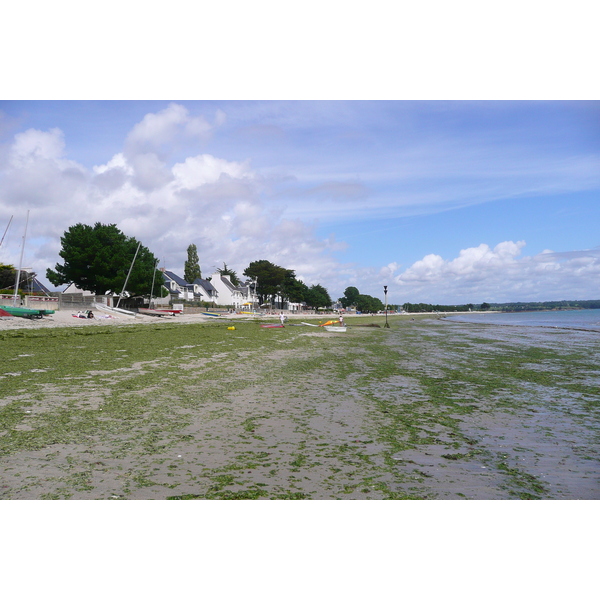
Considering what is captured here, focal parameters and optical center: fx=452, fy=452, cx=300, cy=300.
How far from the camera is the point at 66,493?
15.1 feet

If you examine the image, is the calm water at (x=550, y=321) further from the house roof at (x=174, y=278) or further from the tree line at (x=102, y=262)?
the house roof at (x=174, y=278)

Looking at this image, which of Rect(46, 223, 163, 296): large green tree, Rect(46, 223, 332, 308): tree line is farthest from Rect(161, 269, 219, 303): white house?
Rect(46, 223, 163, 296): large green tree

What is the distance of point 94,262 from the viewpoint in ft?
197

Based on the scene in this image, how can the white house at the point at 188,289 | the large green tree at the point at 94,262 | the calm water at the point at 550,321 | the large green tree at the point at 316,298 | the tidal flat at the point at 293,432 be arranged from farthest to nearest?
the large green tree at the point at 316,298 < the white house at the point at 188,289 < the large green tree at the point at 94,262 < the calm water at the point at 550,321 < the tidal flat at the point at 293,432

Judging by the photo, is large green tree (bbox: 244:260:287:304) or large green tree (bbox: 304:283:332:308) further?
large green tree (bbox: 304:283:332:308)

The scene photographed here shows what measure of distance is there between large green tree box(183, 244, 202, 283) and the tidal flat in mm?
106159

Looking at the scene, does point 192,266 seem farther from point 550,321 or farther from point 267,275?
point 550,321

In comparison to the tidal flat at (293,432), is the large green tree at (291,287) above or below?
above

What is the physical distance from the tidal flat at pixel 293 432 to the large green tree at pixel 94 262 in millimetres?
49915

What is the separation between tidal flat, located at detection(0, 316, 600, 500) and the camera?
4.93 meters

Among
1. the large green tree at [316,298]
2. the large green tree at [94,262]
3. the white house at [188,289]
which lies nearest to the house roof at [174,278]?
the white house at [188,289]

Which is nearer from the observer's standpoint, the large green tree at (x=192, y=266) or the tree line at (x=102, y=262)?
the tree line at (x=102, y=262)

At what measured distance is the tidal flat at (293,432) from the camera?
493cm

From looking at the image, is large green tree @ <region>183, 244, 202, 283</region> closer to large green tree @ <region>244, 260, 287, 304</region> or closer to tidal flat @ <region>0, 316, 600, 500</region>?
large green tree @ <region>244, 260, 287, 304</region>
